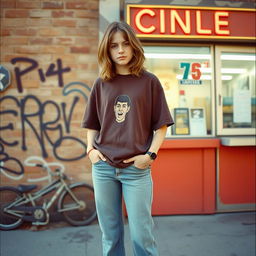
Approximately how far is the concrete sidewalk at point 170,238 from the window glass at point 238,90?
1398 mm

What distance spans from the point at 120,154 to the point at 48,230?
2247mm

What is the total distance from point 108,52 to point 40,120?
220 cm

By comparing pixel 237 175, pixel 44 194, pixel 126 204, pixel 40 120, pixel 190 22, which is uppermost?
pixel 190 22

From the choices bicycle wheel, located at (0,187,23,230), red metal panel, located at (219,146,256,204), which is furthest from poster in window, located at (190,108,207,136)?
bicycle wheel, located at (0,187,23,230)

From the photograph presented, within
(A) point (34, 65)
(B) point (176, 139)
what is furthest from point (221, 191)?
(A) point (34, 65)

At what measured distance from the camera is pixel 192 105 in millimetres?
4238

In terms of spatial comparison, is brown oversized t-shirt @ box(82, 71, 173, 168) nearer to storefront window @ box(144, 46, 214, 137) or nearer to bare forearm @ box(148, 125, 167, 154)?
bare forearm @ box(148, 125, 167, 154)

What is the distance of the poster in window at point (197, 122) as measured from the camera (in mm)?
4180

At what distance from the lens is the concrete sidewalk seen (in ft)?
9.90

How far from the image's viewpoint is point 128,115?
1.92 meters

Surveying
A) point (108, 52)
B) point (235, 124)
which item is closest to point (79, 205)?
point (108, 52)

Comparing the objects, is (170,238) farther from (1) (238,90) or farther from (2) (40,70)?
(2) (40,70)

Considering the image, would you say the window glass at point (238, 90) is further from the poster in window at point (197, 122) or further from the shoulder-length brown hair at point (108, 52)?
the shoulder-length brown hair at point (108, 52)

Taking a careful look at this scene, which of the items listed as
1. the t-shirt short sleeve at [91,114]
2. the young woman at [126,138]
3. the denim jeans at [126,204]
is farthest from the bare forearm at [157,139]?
the t-shirt short sleeve at [91,114]
